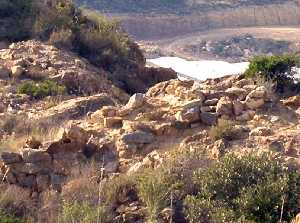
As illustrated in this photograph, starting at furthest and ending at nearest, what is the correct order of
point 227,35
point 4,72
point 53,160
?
1. point 227,35
2. point 4,72
3. point 53,160

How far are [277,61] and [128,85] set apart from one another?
564cm

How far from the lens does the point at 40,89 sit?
45.2 ft

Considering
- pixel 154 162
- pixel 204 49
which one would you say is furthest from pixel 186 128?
pixel 204 49

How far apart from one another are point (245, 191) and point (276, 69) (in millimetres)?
4282

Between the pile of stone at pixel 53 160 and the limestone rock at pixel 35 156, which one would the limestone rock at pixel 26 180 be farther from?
the limestone rock at pixel 35 156

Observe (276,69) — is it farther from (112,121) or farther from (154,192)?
(154,192)

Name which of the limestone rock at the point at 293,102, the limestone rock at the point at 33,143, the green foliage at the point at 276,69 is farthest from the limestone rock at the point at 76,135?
the green foliage at the point at 276,69

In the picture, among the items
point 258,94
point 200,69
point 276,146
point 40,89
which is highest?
point 258,94

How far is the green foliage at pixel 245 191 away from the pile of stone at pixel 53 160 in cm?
161

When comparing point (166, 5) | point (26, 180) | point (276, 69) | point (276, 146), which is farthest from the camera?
point (166, 5)

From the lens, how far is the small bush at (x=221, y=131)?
9.71 m

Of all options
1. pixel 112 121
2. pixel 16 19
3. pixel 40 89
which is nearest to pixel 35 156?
pixel 112 121

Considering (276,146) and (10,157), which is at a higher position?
(276,146)

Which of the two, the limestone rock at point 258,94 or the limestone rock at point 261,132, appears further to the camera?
the limestone rock at point 258,94
